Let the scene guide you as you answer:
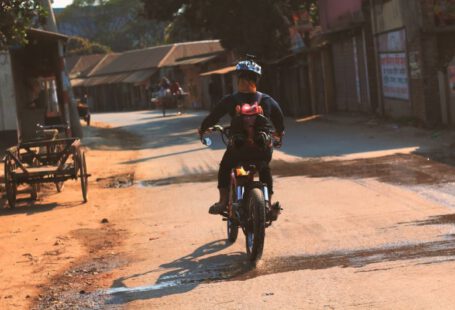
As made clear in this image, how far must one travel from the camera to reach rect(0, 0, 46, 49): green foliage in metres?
13.6

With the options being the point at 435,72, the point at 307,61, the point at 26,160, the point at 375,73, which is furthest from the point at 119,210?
the point at 307,61

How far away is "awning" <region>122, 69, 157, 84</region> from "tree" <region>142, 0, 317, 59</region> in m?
28.6

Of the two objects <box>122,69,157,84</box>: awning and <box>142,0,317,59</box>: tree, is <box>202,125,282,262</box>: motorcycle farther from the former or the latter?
<box>122,69,157,84</box>: awning

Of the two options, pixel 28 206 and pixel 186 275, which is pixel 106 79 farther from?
pixel 186 275

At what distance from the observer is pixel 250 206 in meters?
7.20

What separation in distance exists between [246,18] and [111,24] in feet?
196

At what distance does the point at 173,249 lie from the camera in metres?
8.14

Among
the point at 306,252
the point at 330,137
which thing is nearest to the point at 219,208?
the point at 306,252

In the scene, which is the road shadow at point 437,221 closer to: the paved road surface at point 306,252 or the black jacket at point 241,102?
the paved road surface at point 306,252

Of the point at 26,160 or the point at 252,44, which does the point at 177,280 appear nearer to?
the point at 26,160

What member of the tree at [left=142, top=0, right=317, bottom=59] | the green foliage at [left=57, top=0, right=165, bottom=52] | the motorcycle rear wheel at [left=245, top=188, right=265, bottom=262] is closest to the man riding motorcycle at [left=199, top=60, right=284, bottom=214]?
the motorcycle rear wheel at [left=245, top=188, right=265, bottom=262]

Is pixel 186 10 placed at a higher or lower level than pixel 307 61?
higher

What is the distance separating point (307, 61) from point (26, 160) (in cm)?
2082

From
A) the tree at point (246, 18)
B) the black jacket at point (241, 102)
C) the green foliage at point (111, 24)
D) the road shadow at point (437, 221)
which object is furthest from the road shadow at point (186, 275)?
the green foliage at point (111, 24)
